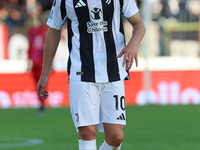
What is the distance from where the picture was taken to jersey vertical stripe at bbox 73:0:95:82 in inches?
195

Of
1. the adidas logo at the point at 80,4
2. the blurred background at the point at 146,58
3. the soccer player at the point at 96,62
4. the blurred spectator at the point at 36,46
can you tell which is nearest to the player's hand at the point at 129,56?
the soccer player at the point at 96,62

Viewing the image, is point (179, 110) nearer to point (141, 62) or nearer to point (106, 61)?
point (141, 62)

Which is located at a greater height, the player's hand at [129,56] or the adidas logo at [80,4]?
the adidas logo at [80,4]

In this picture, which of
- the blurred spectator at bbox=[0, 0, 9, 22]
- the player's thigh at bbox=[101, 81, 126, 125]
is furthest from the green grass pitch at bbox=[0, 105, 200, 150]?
the blurred spectator at bbox=[0, 0, 9, 22]

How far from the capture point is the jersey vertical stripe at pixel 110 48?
5.00 m

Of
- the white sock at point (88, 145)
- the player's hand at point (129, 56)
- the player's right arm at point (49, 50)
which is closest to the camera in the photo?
the player's hand at point (129, 56)

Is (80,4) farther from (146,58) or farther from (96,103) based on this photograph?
(146,58)

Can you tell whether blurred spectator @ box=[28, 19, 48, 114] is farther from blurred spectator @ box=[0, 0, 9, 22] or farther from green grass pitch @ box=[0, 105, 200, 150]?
blurred spectator @ box=[0, 0, 9, 22]

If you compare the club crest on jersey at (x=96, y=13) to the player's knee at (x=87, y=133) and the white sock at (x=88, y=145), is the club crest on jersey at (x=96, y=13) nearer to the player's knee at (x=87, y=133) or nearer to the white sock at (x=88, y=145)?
the player's knee at (x=87, y=133)

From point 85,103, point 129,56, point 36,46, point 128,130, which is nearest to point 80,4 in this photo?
point 129,56

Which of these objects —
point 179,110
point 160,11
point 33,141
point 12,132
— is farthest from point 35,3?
point 33,141

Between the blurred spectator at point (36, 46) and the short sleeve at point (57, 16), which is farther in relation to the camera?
the blurred spectator at point (36, 46)

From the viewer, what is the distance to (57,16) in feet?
16.8

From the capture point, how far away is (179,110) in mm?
14094
